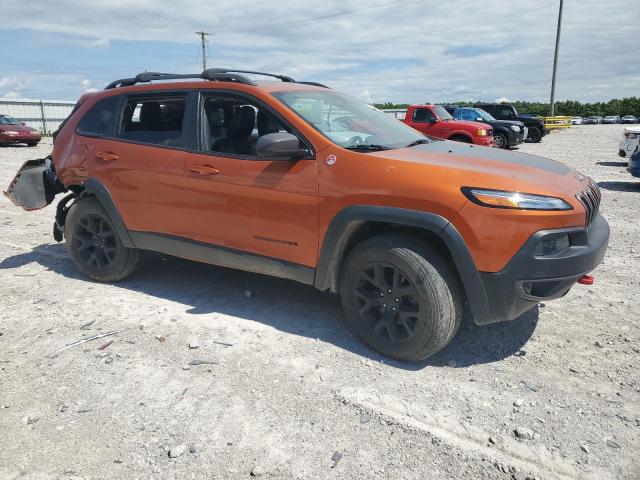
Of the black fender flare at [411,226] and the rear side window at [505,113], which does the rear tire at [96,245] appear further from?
the rear side window at [505,113]

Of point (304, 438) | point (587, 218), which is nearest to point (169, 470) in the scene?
point (304, 438)

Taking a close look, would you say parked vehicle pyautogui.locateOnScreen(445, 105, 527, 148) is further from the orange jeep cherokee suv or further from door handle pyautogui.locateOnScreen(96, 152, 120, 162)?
door handle pyautogui.locateOnScreen(96, 152, 120, 162)

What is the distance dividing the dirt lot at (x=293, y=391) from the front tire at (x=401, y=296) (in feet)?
0.57

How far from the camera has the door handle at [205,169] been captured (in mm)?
4012

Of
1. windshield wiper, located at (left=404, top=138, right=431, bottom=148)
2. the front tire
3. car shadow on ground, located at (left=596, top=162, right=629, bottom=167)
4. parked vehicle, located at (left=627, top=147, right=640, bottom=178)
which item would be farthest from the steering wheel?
car shadow on ground, located at (left=596, top=162, right=629, bottom=167)

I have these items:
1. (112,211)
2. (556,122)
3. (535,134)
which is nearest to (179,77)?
(112,211)

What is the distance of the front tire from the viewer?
10.6ft

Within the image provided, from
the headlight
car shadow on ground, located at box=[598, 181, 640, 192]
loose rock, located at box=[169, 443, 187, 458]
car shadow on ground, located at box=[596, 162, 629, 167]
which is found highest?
the headlight

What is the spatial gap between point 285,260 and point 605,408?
2174 mm

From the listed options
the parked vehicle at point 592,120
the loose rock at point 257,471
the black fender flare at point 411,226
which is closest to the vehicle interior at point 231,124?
the black fender flare at point 411,226

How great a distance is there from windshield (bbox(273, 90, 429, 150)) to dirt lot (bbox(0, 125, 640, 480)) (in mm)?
1404

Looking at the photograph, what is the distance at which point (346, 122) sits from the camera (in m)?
4.00

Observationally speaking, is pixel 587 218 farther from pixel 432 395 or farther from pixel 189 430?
pixel 189 430

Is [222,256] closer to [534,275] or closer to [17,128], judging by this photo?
[534,275]
